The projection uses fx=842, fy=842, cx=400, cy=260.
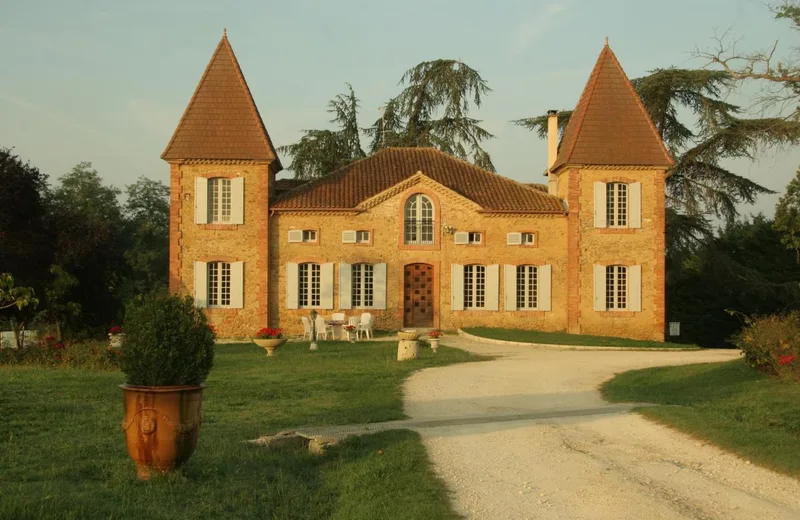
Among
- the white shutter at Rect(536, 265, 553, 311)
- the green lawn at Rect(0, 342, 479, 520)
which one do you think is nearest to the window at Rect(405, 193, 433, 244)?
the white shutter at Rect(536, 265, 553, 311)

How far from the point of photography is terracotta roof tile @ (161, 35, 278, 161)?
29094mm

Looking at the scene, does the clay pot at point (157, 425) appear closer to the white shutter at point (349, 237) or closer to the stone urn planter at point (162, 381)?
the stone urn planter at point (162, 381)

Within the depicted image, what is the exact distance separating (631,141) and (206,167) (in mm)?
15045

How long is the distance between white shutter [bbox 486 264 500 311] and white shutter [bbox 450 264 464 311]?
3.03 feet

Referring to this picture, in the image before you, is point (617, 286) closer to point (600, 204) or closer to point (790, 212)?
point (600, 204)

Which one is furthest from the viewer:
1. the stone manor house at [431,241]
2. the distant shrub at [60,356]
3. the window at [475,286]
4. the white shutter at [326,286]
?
the window at [475,286]

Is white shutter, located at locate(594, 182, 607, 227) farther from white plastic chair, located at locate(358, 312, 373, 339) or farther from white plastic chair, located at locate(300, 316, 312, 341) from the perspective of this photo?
white plastic chair, located at locate(300, 316, 312, 341)

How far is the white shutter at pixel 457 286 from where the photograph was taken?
98.0ft

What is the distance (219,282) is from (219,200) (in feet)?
9.44

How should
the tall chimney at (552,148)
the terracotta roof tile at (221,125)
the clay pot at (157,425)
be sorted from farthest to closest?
the tall chimney at (552,148) < the terracotta roof tile at (221,125) < the clay pot at (157,425)

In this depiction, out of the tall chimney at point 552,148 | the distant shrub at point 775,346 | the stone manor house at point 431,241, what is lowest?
the distant shrub at point 775,346

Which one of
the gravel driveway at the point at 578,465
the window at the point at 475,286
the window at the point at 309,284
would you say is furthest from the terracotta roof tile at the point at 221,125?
the gravel driveway at the point at 578,465

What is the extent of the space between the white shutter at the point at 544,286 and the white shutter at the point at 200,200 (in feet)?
39.1

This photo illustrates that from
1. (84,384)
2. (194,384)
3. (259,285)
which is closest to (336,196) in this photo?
(259,285)
